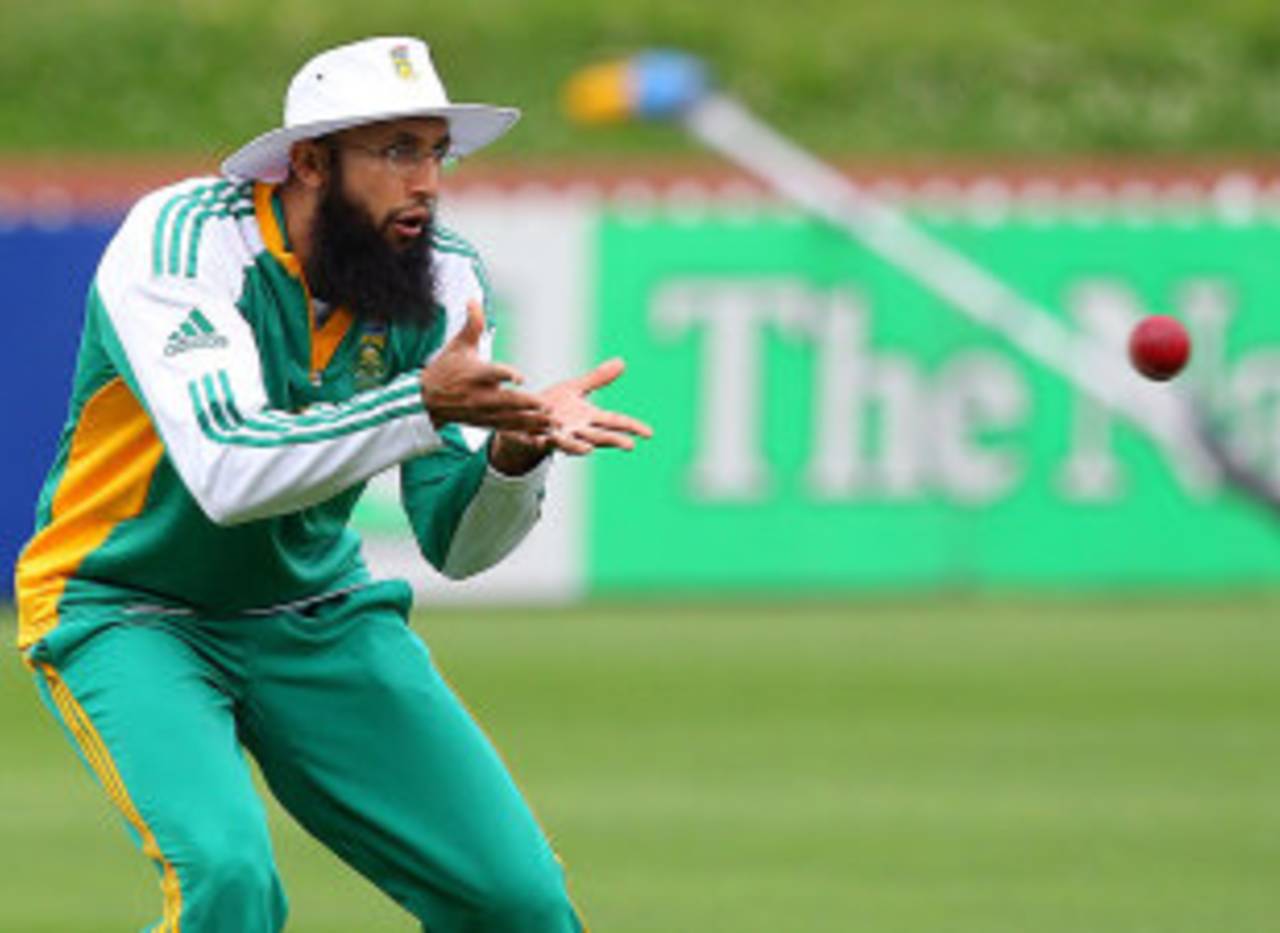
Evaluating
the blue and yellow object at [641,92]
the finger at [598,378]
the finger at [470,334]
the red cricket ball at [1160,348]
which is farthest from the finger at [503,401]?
the blue and yellow object at [641,92]

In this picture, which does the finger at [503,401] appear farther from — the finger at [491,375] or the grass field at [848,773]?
the grass field at [848,773]

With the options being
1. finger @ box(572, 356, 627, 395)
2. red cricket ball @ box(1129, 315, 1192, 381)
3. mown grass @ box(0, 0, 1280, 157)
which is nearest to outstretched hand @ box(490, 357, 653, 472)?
finger @ box(572, 356, 627, 395)

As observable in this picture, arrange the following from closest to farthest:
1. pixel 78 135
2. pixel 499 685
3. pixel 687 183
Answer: pixel 499 685
pixel 687 183
pixel 78 135

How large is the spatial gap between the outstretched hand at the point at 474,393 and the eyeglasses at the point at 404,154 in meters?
0.69

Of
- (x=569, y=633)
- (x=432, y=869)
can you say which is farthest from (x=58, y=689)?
(x=569, y=633)

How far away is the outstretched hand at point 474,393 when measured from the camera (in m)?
6.77

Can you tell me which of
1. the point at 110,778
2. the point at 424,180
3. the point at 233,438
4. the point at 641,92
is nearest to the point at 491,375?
the point at 233,438

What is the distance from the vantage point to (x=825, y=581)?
68.3ft

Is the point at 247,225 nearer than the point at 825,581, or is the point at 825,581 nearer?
the point at 247,225

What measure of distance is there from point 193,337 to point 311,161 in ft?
2.12

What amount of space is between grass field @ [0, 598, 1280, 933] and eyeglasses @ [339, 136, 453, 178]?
3373 millimetres

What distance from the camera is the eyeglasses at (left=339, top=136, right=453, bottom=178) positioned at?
7.43 m

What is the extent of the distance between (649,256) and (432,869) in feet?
43.8

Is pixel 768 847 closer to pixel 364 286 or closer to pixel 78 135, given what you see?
pixel 364 286
